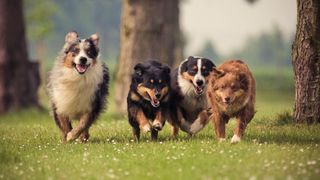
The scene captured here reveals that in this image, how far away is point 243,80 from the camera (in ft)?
38.6

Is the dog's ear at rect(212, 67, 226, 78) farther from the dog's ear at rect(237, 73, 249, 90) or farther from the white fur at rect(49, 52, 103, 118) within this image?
the white fur at rect(49, 52, 103, 118)

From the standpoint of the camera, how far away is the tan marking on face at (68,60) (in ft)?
41.6

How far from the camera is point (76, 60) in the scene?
12539 mm

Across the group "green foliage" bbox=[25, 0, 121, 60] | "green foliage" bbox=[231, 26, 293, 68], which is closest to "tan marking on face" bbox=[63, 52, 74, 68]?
"green foliage" bbox=[25, 0, 121, 60]

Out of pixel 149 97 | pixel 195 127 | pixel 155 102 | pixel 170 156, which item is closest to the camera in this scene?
pixel 170 156

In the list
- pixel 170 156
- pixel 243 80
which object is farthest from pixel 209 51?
pixel 170 156

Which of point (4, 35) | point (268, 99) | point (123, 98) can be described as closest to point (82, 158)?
point (123, 98)

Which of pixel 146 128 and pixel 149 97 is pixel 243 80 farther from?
pixel 146 128

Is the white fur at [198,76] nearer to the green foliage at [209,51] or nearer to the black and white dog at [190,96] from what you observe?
the black and white dog at [190,96]

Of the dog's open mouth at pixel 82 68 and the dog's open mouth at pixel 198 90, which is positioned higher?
the dog's open mouth at pixel 82 68

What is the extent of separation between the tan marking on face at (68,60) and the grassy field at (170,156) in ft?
4.81

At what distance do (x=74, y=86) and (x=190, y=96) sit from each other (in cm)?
220

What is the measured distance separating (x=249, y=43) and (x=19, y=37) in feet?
445

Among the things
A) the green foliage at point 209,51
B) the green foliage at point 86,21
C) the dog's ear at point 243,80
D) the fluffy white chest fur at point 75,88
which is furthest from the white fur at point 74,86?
the green foliage at point 209,51
